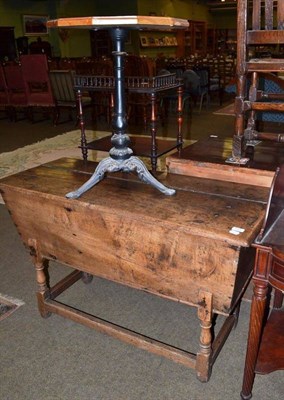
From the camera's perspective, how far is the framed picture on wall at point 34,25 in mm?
9664

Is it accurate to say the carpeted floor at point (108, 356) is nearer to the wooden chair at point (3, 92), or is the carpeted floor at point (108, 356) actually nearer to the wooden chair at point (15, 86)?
the wooden chair at point (15, 86)

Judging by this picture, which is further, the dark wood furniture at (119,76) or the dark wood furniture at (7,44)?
the dark wood furniture at (7,44)

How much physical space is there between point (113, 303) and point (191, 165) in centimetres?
78

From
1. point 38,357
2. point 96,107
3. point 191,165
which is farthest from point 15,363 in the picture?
point 96,107

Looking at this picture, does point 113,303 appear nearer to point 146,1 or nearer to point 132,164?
point 132,164

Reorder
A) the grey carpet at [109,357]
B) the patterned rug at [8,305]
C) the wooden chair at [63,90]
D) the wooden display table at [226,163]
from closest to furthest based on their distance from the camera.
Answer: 1. the grey carpet at [109,357]
2. the wooden display table at [226,163]
3. the patterned rug at [8,305]
4. the wooden chair at [63,90]

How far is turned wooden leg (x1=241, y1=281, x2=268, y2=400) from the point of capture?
115cm

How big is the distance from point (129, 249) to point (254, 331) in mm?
493

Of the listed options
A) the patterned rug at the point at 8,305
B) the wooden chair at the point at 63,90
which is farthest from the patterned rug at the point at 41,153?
the patterned rug at the point at 8,305

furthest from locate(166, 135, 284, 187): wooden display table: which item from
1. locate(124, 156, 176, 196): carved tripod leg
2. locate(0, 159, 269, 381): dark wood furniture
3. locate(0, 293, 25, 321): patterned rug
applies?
locate(0, 293, 25, 321): patterned rug

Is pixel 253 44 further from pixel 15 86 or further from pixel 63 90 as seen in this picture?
pixel 15 86

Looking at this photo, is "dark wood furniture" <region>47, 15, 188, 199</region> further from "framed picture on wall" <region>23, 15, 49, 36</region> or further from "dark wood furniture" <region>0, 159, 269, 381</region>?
"framed picture on wall" <region>23, 15, 49, 36</region>

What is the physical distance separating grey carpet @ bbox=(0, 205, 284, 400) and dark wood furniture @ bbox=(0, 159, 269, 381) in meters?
0.08

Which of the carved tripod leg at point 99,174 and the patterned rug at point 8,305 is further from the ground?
the carved tripod leg at point 99,174
